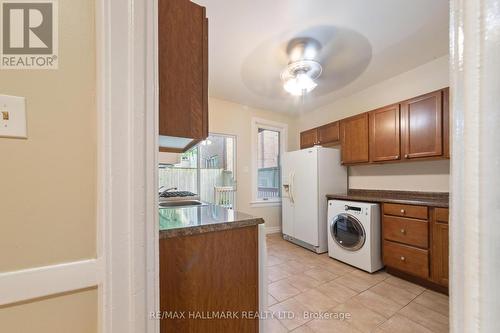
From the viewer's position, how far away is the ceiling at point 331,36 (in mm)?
1738

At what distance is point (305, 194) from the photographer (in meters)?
3.29

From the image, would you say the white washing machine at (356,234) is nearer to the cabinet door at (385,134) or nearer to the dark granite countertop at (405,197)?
the dark granite countertop at (405,197)

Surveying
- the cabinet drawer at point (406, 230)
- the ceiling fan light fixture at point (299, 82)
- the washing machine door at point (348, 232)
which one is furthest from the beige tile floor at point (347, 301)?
the ceiling fan light fixture at point (299, 82)

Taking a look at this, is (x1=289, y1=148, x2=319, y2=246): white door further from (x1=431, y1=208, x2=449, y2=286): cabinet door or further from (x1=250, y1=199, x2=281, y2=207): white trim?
(x1=431, y1=208, x2=449, y2=286): cabinet door

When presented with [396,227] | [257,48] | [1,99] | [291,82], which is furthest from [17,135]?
[396,227]

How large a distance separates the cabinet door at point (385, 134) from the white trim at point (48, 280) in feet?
9.94

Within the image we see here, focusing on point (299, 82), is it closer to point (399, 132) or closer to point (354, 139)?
point (354, 139)

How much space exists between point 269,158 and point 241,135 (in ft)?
2.72

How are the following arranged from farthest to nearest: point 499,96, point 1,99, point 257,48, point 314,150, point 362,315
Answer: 1. point 314,150
2. point 257,48
3. point 362,315
4. point 1,99
5. point 499,96

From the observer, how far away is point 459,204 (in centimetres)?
29

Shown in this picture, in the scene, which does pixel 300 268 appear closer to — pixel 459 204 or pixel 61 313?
pixel 61 313

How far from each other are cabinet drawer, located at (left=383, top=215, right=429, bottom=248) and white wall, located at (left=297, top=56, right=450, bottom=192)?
63 cm

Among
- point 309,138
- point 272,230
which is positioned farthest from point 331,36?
point 272,230

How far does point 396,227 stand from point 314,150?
54.6 inches
